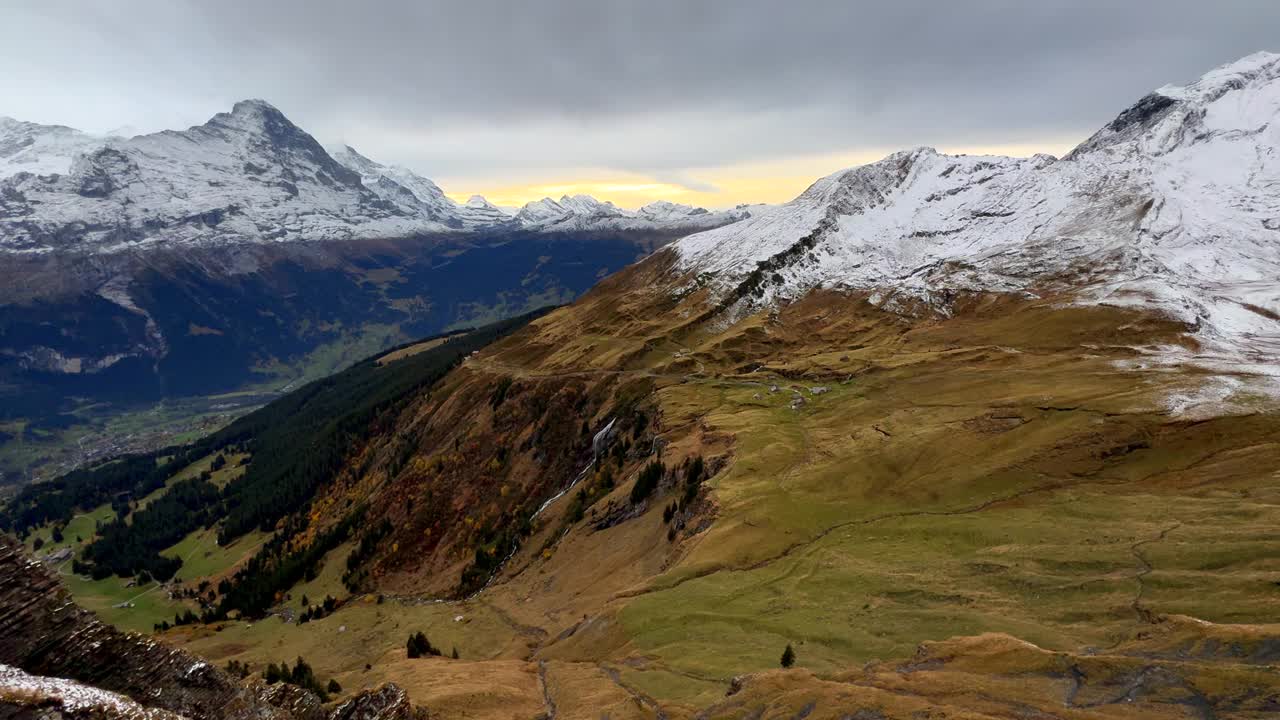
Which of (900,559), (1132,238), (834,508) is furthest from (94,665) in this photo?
(1132,238)

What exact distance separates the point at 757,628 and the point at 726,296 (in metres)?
135

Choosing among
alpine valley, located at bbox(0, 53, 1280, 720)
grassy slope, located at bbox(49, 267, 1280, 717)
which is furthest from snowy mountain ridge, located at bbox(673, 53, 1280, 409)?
grassy slope, located at bbox(49, 267, 1280, 717)

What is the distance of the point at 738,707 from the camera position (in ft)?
111

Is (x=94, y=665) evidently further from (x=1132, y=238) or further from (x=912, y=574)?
(x=1132, y=238)

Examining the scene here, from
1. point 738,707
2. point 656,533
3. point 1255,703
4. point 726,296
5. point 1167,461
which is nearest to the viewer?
point 1255,703

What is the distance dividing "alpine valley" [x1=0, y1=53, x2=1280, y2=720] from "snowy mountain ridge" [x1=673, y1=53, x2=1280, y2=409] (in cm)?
102

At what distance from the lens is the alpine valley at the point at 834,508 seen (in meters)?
32.8

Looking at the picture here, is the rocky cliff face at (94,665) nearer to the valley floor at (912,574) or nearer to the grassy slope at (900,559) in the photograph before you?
the valley floor at (912,574)

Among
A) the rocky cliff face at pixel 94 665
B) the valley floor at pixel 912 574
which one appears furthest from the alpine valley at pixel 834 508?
the valley floor at pixel 912 574

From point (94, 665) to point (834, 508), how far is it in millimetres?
61425

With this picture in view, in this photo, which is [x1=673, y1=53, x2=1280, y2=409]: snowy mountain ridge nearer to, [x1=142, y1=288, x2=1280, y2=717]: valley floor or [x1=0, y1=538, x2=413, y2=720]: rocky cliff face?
[x1=142, y1=288, x2=1280, y2=717]: valley floor

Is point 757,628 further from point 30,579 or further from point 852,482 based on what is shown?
point 30,579

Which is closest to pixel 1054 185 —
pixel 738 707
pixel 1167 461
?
pixel 1167 461

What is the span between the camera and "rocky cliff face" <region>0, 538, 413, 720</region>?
2158 centimetres
